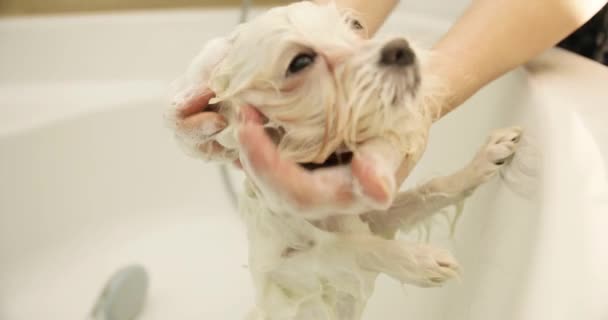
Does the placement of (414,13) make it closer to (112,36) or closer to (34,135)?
(112,36)

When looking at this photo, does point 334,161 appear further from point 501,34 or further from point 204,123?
point 501,34

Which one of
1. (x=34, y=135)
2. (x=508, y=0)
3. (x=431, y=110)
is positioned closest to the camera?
(x=431, y=110)

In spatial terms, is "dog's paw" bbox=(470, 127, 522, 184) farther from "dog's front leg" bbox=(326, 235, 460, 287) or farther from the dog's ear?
the dog's ear

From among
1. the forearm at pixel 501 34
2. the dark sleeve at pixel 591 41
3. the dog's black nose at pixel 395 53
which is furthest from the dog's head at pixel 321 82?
the dark sleeve at pixel 591 41

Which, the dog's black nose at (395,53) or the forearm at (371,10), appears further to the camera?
the forearm at (371,10)

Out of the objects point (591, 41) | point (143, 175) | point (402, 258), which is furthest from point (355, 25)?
point (143, 175)

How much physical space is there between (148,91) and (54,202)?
0.27 meters

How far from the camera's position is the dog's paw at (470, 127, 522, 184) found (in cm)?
72

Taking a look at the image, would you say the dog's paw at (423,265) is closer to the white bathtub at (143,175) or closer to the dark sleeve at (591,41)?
the white bathtub at (143,175)

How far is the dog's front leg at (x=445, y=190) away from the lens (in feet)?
2.30

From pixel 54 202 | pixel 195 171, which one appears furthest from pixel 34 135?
pixel 195 171

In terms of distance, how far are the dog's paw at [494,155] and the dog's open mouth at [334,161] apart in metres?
0.27

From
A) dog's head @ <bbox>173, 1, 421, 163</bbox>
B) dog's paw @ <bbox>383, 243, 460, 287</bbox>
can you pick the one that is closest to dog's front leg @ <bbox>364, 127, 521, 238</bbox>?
dog's paw @ <bbox>383, 243, 460, 287</bbox>

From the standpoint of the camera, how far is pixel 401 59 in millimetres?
472
